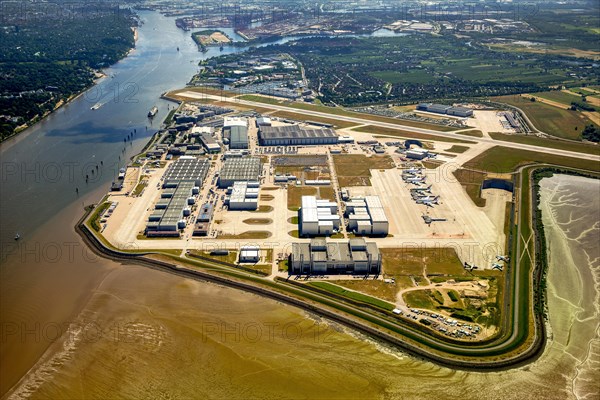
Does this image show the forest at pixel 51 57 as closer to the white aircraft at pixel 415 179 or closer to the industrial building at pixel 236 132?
the industrial building at pixel 236 132

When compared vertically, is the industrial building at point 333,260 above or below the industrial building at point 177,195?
below

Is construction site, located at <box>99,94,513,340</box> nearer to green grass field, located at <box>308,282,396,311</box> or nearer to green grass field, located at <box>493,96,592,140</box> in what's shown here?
green grass field, located at <box>308,282,396,311</box>

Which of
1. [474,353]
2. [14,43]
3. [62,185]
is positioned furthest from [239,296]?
[14,43]

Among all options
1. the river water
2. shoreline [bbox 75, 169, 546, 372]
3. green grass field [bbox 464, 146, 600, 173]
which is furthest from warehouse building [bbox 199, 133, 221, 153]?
green grass field [bbox 464, 146, 600, 173]

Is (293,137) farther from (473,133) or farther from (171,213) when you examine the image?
(473,133)

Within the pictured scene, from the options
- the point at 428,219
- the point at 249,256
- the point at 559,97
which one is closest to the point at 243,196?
the point at 249,256

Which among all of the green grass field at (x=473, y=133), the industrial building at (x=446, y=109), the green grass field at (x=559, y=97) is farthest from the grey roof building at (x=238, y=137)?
the green grass field at (x=559, y=97)

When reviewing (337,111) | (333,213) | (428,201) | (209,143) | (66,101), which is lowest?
(333,213)
